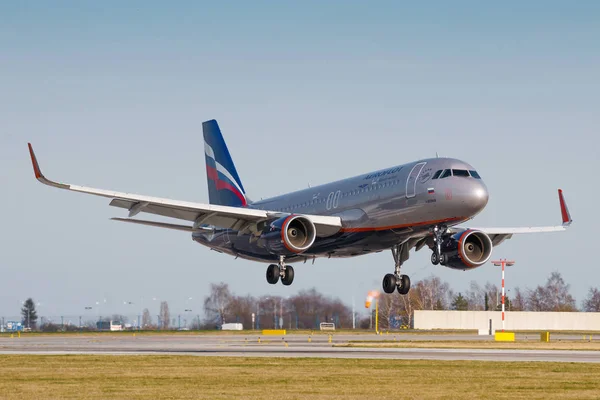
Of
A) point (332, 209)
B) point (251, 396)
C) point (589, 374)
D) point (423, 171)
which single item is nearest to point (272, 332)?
point (332, 209)

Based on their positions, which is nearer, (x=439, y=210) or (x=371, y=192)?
(x=439, y=210)

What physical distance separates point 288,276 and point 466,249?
11.3 metres

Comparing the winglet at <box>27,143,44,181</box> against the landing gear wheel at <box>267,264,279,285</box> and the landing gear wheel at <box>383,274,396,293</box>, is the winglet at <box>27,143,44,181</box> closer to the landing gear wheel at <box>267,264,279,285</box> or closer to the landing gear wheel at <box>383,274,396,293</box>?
the landing gear wheel at <box>267,264,279,285</box>

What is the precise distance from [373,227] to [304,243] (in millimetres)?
4112

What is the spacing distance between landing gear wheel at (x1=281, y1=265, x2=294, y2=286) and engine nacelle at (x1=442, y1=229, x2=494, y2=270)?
993 centimetres

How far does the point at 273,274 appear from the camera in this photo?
2394 inches

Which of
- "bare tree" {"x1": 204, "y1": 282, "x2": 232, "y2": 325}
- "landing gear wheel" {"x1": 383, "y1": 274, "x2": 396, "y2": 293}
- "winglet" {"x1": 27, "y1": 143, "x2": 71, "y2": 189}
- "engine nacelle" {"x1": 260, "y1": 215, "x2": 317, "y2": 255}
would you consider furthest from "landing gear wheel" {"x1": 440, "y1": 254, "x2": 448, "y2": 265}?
"bare tree" {"x1": 204, "y1": 282, "x2": 232, "y2": 325}

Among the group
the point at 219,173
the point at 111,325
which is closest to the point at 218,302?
the point at 111,325

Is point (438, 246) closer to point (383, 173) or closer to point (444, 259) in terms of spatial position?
point (444, 259)

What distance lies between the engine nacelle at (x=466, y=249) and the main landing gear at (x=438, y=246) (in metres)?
0.46

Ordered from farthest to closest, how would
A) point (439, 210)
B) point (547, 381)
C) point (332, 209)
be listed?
point (332, 209), point (439, 210), point (547, 381)

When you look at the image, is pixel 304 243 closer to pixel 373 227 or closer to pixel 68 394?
pixel 373 227

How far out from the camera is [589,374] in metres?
36.4

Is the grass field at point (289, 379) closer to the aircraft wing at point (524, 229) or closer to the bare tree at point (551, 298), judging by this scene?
the aircraft wing at point (524, 229)
